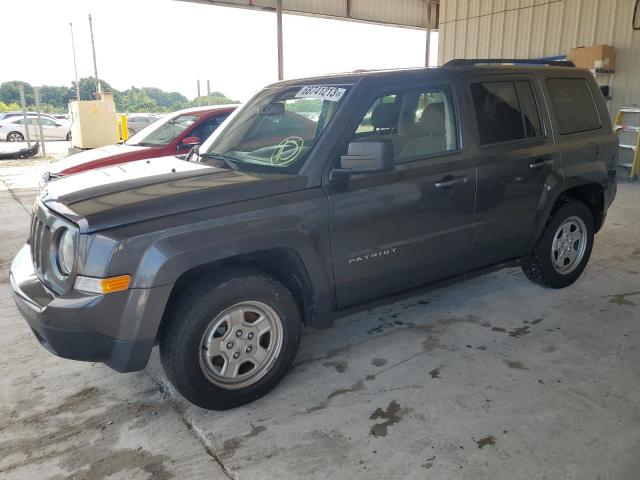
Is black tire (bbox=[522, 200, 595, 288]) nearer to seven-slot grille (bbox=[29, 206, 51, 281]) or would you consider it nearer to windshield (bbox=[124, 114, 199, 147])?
seven-slot grille (bbox=[29, 206, 51, 281])

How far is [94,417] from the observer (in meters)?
2.80

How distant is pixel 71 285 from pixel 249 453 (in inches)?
46.2

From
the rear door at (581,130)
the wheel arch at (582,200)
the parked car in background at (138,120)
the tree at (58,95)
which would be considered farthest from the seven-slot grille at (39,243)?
the tree at (58,95)

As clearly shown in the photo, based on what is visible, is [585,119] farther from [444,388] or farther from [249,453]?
[249,453]

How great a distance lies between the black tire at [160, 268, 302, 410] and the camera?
2580mm

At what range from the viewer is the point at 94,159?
6.64m

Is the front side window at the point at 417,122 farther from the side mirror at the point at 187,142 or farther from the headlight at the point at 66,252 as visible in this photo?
the side mirror at the point at 187,142

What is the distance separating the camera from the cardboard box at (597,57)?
32.2 feet

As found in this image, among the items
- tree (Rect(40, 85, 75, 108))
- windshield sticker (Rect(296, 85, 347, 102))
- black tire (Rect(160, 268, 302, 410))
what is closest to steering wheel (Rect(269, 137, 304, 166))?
windshield sticker (Rect(296, 85, 347, 102))

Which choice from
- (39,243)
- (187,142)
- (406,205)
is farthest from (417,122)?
(187,142)

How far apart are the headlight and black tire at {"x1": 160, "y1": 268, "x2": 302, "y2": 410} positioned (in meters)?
0.54

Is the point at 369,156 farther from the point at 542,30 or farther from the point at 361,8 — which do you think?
the point at 361,8

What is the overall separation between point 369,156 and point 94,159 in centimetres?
500

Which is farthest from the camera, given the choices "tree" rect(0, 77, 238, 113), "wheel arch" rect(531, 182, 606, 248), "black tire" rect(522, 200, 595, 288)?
"tree" rect(0, 77, 238, 113)
